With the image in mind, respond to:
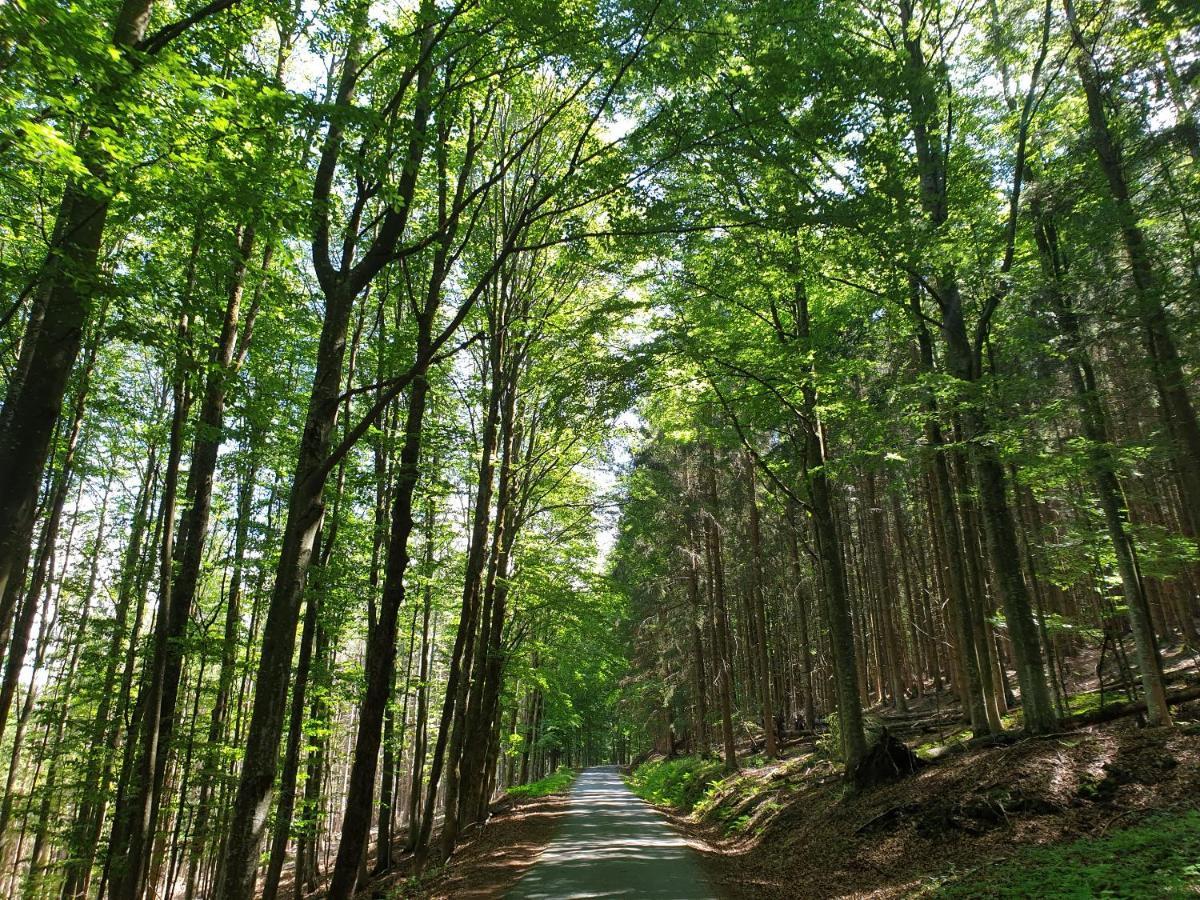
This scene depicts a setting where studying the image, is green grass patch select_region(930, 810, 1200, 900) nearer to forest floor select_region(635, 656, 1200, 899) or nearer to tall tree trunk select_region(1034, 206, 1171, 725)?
forest floor select_region(635, 656, 1200, 899)

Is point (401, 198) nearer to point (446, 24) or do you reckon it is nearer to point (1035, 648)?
point (446, 24)

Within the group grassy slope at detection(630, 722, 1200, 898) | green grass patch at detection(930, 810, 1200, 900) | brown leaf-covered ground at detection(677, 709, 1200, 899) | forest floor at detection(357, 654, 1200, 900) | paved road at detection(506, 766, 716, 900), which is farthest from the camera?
paved road at detection(506, 766, 716, 900)

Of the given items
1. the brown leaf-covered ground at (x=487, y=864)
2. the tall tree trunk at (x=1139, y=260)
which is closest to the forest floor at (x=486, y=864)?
the brown leaf-covered ground at (x=487, y=864)

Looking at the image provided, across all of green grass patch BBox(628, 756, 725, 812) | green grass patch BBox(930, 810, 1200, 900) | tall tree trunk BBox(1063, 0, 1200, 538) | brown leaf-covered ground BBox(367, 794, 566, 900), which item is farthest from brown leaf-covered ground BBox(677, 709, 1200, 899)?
green grass patch BBox(628, 756, 725, 812)

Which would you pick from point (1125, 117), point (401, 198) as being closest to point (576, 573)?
point (401, 198)

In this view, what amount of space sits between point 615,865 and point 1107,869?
22.1 feet

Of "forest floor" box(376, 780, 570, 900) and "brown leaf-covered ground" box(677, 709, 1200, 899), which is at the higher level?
"brown leaf-covered ground" box(677, 709, 1200, 899)

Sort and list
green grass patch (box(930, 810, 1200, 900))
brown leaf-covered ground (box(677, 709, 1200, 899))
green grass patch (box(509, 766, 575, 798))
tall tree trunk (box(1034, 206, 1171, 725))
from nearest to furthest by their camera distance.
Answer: green grass patch (box(930, 810, 1200, 900)), brown leaf-covered ground (box(677, 709, 1200, 899)), tall tree trunk (box(1034, 206, 1171, 725)), green grass patch (box(509, 766, 575, 798))

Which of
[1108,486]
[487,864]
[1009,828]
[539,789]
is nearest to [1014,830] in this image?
[1009,828]

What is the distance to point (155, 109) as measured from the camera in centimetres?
517

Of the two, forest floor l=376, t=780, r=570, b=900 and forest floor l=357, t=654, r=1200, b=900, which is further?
forest floor l=376, t=780, r=570, b=900

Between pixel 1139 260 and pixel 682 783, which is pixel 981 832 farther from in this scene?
pixel 682 783

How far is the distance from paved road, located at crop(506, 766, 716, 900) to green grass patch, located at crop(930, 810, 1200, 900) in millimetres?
3464

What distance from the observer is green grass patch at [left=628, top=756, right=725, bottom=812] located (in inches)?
794
